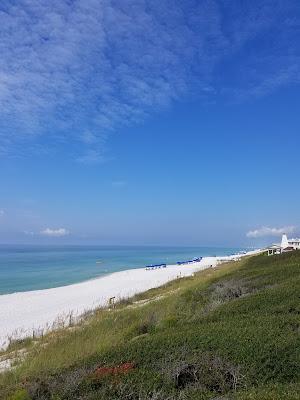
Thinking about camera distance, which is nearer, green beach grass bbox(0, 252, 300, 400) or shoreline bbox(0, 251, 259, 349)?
green beach grass bbox(0, 252, 300, 400)

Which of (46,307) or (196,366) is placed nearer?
(196,366)

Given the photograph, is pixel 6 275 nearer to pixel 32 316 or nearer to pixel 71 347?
pixel 32 316

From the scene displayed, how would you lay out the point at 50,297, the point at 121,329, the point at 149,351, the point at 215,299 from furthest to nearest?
the point at 50,297, the point at 215,299, the point at 121,329, the point at 149,351

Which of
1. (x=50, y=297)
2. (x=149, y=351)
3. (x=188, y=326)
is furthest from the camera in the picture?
(x=50, y=297)

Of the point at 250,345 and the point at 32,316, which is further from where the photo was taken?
the point at 32,316

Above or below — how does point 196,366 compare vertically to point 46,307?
above

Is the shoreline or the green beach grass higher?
the green beach grass

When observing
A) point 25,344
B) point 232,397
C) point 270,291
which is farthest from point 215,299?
point 232,397

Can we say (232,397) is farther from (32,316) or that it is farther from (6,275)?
(6,275)

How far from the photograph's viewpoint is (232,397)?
18.8ft

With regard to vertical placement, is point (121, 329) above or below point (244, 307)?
below

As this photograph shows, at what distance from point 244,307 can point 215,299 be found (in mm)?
4154

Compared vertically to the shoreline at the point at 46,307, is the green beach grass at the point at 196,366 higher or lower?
higher

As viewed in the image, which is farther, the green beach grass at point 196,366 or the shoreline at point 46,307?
the shoreline at point 46,307
